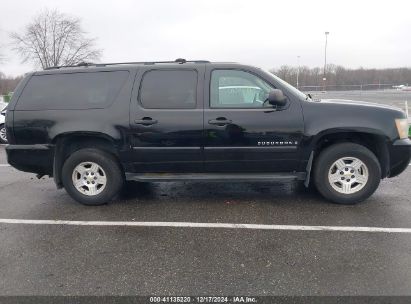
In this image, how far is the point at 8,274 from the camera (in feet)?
10.4

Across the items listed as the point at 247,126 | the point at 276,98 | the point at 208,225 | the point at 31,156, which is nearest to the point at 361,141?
the point at 276,98

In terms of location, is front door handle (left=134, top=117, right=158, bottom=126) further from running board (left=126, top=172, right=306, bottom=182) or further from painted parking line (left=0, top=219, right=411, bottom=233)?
painted parking line (left=0, top=219, right=411, bottom=233)

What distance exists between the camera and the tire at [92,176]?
485 centimetres

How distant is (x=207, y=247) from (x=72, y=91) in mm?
2734

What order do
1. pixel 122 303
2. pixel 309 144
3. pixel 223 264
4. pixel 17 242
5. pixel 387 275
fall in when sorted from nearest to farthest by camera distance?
1. pixel 122 303
2. pixel 387 275
3. pixel 223 264
4. pixel 17 242
5. pixel 309 144

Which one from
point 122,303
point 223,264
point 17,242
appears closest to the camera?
point 122,303

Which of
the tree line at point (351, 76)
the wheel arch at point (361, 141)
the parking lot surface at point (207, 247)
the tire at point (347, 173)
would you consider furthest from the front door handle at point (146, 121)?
the tree line at point (351, 76)

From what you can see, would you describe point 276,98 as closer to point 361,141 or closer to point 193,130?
point 193,130

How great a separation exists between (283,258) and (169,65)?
110 inches

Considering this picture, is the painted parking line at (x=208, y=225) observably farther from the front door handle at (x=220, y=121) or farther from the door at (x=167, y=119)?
the front door handle at (x=220, y=121)

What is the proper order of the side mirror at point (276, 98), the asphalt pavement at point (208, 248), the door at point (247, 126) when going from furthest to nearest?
the door at point (247, 126) < the side mirror at point (276, 98) < the asphalt pavement at point (208, 248)

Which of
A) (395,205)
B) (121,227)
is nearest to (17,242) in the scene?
(121,227)

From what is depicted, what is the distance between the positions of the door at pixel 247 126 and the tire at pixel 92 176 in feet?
4.13

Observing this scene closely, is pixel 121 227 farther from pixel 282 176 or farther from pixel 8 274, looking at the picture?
pixel 282 176
